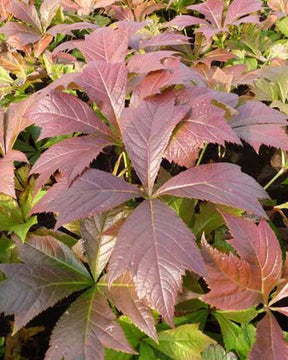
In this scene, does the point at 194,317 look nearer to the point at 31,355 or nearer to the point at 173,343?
the point at 173,343

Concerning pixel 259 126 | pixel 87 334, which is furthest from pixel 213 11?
pixel 87 334

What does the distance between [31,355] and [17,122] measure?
2.16 feet

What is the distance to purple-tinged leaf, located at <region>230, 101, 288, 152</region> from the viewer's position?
116 centimetres

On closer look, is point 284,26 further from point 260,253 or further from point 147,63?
point 260,253

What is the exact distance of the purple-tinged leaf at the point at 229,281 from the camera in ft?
2.83

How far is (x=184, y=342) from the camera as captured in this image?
3.19 ft

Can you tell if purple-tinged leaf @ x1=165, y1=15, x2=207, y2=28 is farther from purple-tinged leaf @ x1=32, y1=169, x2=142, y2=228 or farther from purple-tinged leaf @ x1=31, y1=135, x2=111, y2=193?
purple-tinged leaf @ x1=32, y1=169, x2=142, y2=228

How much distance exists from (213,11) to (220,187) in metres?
1.19

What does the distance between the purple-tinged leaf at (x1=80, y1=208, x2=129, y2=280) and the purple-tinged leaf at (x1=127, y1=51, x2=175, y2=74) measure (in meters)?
0.42

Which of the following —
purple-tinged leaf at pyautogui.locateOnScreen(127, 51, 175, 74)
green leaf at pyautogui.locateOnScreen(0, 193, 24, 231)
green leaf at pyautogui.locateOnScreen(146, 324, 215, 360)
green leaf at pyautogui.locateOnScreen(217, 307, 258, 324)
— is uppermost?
purple-tinged leaf at pyautogui.locateOnScreen(127, 51, 175, 74)

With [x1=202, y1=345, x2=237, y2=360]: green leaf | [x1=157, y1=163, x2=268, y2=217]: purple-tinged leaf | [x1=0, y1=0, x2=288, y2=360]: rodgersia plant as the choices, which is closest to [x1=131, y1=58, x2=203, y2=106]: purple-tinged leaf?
[x1=0, y1=0, x2=288, y2=360]: rodgersia plant

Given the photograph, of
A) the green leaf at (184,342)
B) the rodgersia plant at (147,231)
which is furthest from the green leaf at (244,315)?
the green leaf at (184,342)

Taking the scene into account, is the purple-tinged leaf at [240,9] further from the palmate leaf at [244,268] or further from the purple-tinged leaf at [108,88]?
the palmate leaf at [244,268]

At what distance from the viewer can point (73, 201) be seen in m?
0.89
